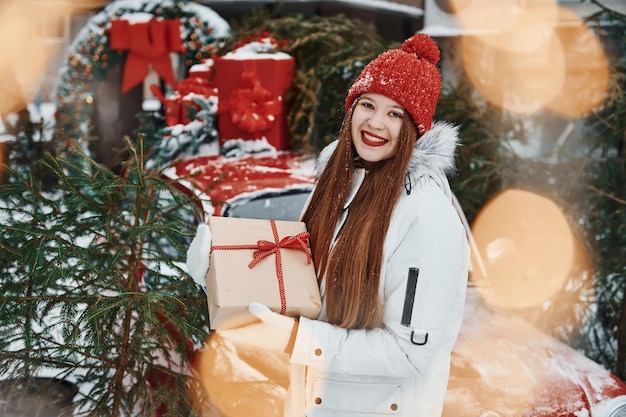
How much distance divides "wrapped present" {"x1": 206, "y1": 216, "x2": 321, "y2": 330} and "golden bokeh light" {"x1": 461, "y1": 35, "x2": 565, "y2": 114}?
367 cm

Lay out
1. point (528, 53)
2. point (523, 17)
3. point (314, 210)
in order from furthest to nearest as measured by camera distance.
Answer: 1. point (523, 17)
2. point (528, 53)
3. point (314, 210)

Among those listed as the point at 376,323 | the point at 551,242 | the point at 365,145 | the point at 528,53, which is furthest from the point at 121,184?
the point at 528,53

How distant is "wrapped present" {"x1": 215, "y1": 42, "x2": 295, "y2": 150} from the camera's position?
4383mm

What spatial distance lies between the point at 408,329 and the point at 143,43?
4549mm

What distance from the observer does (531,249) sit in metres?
5.18

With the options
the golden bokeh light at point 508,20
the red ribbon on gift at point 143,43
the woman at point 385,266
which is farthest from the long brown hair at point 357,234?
the golden bokeh light at point 508,20

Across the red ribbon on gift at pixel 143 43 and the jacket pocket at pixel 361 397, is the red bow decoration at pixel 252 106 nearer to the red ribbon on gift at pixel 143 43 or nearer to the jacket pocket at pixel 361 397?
the red ribbon on gift at pixel 143 43

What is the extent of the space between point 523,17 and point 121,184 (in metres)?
5.37

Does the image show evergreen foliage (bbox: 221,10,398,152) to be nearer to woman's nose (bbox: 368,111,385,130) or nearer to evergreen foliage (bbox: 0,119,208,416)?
evergreen foliage (bbox: 0,119,208,416)

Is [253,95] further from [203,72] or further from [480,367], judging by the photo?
[480,367]

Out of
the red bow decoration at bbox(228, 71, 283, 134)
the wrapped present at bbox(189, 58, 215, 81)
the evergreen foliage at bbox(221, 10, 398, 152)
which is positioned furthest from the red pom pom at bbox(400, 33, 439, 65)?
the wrapped present at bbox(189, 58, 215, 81)

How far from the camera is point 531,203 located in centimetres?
513

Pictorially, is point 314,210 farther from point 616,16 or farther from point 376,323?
point 616,16

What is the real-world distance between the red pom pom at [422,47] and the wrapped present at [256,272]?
706mm
